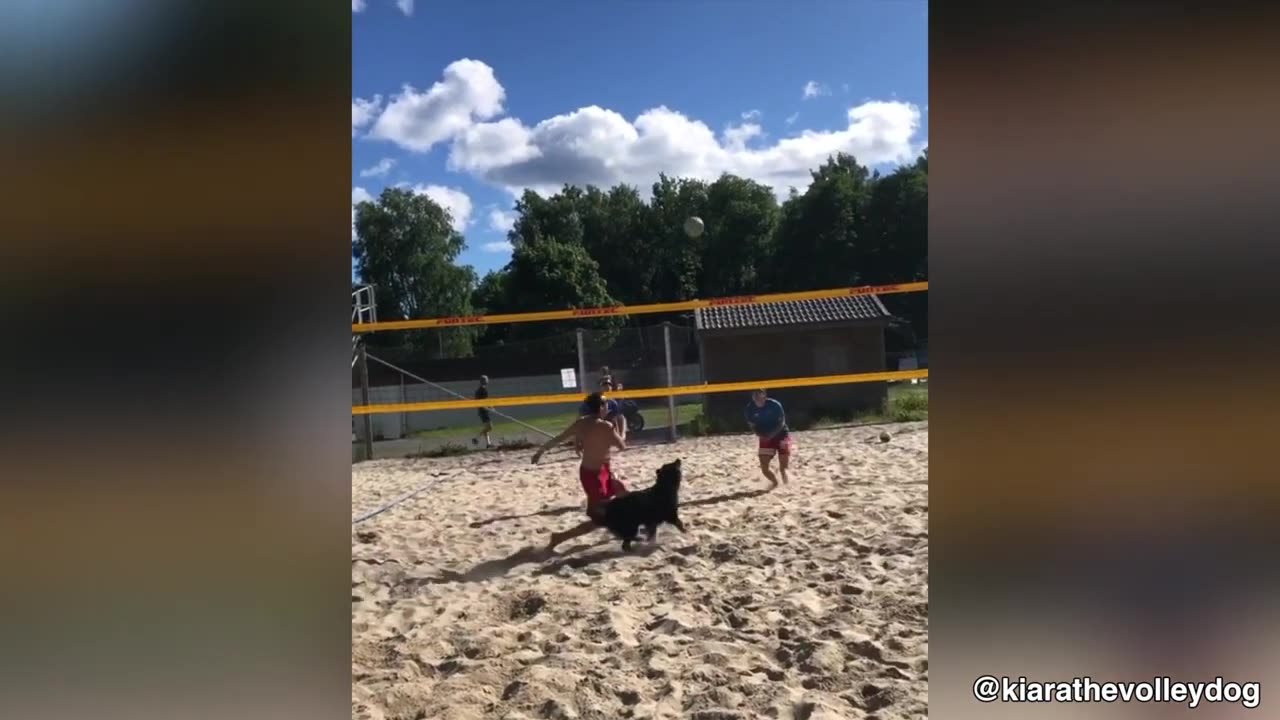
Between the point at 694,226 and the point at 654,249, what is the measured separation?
677mm

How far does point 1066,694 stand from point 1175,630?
256 mm

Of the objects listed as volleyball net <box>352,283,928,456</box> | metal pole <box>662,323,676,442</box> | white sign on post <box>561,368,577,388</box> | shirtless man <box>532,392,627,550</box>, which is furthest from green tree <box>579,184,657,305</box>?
shirtless man <box>532,392,627,550</box>

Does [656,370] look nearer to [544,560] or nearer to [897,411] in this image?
[897,411]

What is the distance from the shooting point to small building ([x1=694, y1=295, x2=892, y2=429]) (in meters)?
6.18

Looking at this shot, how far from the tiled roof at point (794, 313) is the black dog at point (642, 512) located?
9.15 ft

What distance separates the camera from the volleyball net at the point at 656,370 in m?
6.28

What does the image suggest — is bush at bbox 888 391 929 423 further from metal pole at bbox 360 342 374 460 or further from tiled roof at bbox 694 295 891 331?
metal pole at bbox 360 342 374 460

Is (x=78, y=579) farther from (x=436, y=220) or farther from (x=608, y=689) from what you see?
(x=436, y=220)

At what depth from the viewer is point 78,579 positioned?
1.47 metres

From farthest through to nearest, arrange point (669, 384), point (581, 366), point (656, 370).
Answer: point (656, 370) → point (669, 384) → point (581, 366)

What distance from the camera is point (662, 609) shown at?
8.39 ft

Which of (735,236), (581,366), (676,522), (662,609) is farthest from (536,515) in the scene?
(581,366)

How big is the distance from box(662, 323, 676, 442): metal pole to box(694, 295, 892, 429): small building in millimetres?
310

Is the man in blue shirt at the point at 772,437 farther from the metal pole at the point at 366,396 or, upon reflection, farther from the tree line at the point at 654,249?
the metal pole at the point at 366,396
